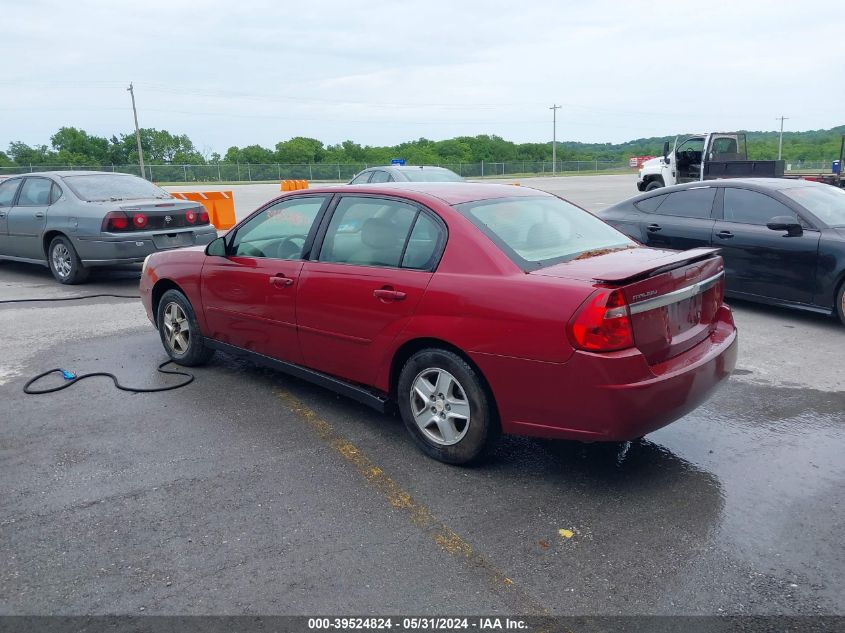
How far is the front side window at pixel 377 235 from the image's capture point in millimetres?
4234

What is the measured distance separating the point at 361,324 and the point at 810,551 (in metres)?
2.61

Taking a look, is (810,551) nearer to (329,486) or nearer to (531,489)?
(531,489)

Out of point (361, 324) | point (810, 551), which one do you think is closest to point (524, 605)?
point (810, 551)

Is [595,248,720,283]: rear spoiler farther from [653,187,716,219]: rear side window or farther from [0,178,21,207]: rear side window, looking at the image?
[0,178,21,207]: rear side window

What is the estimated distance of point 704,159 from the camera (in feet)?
61.2

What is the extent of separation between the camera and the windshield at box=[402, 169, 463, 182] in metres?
15.3

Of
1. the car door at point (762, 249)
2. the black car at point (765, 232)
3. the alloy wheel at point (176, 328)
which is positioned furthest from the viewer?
the car door at point (762, 249)

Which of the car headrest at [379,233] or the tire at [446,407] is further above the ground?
the car headrest at [379,233]

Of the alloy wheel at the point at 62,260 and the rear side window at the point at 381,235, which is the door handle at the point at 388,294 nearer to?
the rear side window at the point at 381,235

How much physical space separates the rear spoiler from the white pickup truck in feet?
46.1

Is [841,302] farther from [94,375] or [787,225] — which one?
[94,375]

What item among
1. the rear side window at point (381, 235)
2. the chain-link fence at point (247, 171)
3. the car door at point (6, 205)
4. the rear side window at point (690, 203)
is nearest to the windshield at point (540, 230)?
the rear side window at point (381, 235)

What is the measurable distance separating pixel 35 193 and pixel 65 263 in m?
1.35

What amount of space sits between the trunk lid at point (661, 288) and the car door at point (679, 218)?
4224 mm
